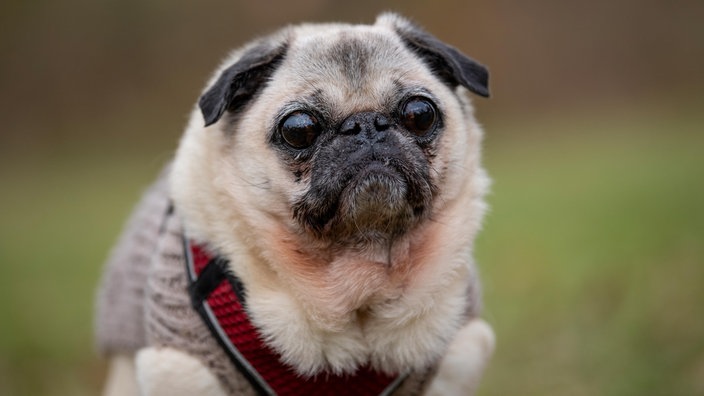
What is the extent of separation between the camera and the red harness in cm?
448

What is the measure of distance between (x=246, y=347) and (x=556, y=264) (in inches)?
216

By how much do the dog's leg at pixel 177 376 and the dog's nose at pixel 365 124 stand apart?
1.46 m

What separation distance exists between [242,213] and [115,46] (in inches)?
769

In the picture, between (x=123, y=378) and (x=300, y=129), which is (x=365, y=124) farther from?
(x=123, y=378)

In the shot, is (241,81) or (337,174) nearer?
(337,174)

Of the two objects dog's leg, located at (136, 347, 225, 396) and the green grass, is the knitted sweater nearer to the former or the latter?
dog's leg, located at (136, 347, 225, 396)

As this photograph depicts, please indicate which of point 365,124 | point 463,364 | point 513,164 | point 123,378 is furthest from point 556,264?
point 513,164

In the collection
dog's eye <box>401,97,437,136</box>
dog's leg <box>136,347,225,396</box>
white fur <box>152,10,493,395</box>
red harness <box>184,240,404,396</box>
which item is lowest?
dog's leg <box>136,347,225,396</box>

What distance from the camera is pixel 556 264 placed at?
920cm

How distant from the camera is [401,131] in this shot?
4.52 metres

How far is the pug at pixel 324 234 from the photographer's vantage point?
444 cm

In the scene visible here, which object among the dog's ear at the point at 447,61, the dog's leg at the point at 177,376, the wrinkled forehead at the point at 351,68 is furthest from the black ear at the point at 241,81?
the dog's leg at the point at 177,376

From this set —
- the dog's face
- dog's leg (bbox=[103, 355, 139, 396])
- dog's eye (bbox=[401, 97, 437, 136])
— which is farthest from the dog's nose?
dog's leg (bbox=[103, 355, 139, 396])

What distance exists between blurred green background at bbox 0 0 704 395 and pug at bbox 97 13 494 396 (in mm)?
2149
